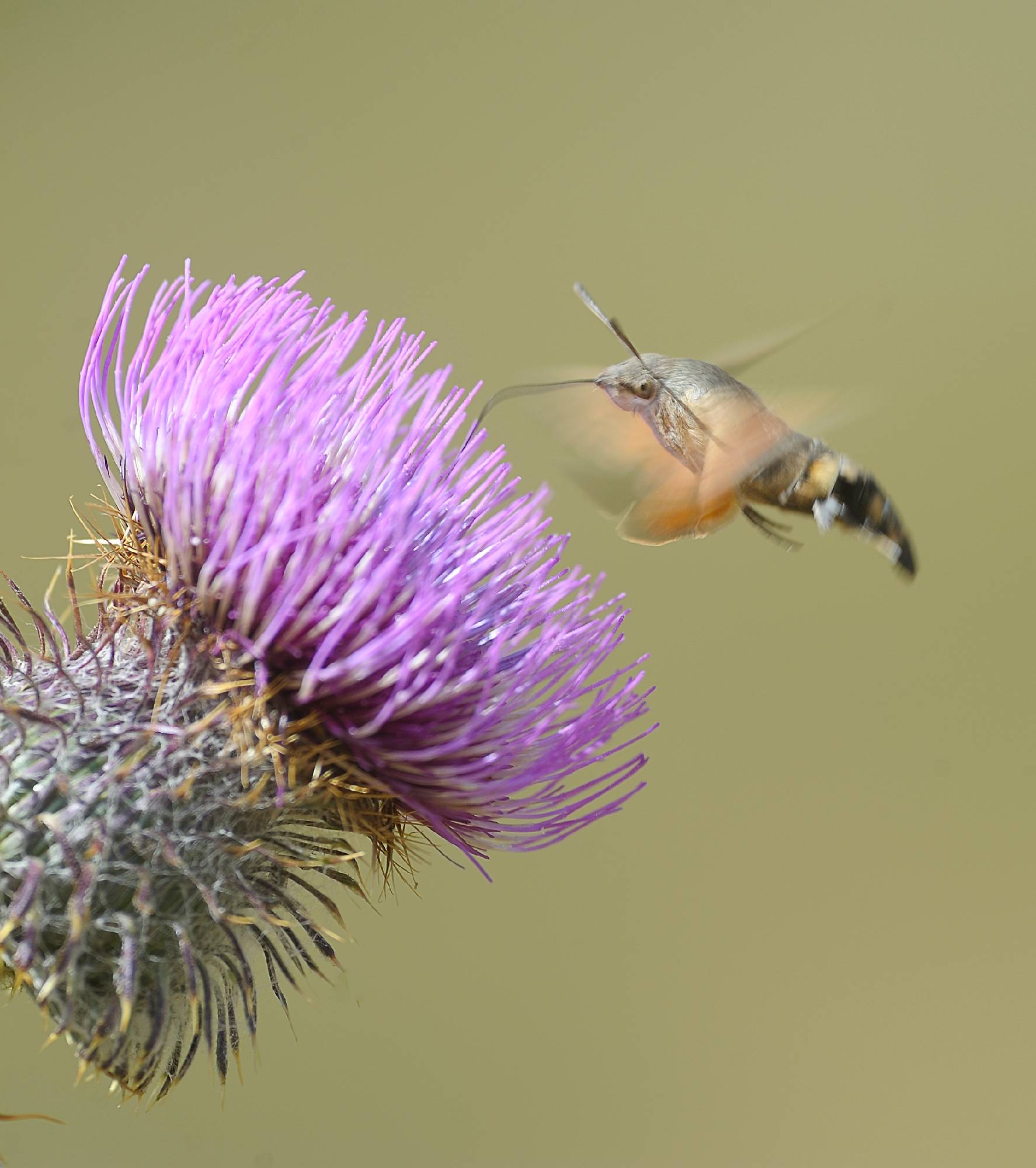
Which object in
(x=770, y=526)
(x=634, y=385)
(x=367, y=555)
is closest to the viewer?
(x=367, y=555)

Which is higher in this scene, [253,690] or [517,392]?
[517,392]

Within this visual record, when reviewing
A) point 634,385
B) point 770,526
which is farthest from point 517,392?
point 770,526

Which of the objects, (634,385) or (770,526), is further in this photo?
(770,526)

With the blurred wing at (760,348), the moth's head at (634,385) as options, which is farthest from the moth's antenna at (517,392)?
the blurred wing at (760,348)

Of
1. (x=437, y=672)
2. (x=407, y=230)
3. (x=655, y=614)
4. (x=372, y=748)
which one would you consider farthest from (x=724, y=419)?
(x=407, y=230)

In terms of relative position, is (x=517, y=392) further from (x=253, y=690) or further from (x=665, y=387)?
(x=253, y=690)

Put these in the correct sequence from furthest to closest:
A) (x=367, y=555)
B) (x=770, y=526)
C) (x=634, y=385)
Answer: (x=770, y=526)
(x=634, y=385)
(x=367, y=555)

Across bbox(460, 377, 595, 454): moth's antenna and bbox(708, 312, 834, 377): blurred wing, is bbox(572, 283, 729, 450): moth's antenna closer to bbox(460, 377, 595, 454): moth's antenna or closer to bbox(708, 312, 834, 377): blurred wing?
bbox(460, 377, 595, 454): moth's antenna

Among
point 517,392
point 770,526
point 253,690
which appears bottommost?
point 770,526
